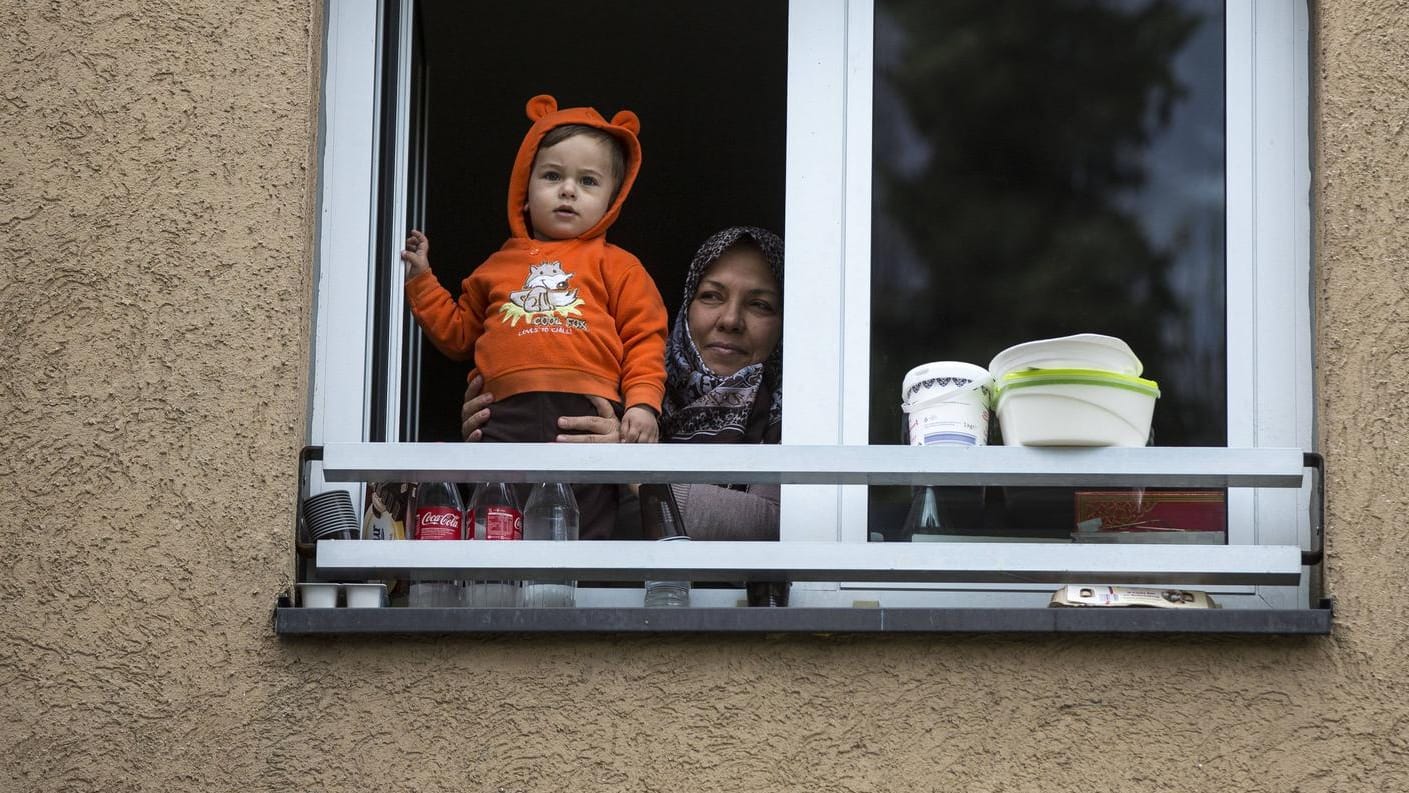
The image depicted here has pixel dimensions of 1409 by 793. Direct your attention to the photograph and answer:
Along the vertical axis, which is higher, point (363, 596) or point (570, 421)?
point (570, 421)

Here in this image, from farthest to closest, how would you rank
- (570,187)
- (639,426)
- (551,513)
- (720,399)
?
(720,399) → (570,187) → (639,426) → (551,513)

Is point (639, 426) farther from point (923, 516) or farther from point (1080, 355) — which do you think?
point (1080, 355)

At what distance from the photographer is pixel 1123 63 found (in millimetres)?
4465

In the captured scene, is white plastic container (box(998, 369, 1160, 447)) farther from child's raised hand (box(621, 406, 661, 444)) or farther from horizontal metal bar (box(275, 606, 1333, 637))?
child's raised hand (box(621, 406, 661, 444))

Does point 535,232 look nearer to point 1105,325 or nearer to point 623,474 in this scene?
point 623,474

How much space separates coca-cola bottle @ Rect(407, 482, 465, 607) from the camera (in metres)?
4.18

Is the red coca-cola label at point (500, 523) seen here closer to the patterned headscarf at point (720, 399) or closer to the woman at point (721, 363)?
the woman at point (721, 363)

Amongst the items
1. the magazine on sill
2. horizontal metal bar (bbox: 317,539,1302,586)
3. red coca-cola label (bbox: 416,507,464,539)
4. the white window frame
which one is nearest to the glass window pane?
the white window frame

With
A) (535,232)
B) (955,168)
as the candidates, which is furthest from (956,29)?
(535,232)

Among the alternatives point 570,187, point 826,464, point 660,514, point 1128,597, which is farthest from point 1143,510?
point 570,187

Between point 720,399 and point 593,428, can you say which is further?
point 720,399

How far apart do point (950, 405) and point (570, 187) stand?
1267 mm

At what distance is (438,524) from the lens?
421 centimetres

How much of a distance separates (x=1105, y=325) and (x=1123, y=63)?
611mm
